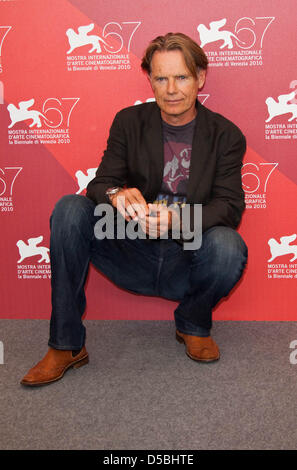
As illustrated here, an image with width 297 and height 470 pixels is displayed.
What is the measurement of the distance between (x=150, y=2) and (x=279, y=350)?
151cm

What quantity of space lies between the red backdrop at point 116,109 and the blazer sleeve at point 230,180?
8.3 inches

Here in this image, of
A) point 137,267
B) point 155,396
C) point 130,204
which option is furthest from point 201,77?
point 155,396

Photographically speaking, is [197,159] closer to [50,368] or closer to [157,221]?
[157,221]

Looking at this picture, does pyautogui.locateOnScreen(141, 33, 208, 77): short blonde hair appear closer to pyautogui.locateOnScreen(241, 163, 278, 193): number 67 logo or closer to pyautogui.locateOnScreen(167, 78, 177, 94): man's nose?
pyautogui.locateOnScreen(167, 78, 177, 94): man's nose

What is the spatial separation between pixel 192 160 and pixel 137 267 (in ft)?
1.51

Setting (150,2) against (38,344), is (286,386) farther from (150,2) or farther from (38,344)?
(150,2)

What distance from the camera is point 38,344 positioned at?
6.19 ft

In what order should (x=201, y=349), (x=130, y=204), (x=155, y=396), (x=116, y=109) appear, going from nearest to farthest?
(x=155, y=396) < (x=130, y=204) < (x=201, y=349) < (x=116, y=109)

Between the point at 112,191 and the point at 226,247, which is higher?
the point at 112,191

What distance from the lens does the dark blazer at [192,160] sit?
174cm

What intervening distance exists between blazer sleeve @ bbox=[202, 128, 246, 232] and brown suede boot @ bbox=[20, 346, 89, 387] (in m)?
0.75

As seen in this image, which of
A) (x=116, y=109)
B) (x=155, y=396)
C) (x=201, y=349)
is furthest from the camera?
(x=116, y=109)

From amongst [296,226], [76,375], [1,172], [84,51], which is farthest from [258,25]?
[76,375]

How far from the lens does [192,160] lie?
174 cm
